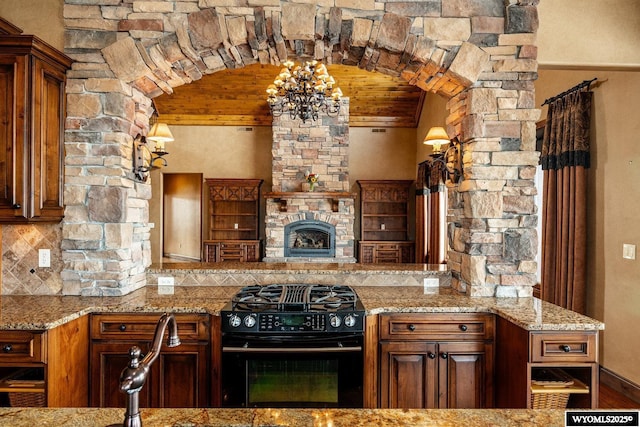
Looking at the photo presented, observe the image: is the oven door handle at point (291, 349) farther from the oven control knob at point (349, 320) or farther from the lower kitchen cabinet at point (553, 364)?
the lower kitchen cabinet at point (553, 364)

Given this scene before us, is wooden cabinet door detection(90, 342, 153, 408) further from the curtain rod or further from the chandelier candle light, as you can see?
the chandelier candle light

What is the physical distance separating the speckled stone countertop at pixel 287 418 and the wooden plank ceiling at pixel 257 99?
7.33 metres

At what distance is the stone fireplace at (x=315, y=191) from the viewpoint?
810 centimetres

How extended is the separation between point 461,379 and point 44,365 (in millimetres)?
2474

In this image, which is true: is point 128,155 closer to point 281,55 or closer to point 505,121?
point 281,55

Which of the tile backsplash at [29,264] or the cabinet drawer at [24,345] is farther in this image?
the tile backsplash at [29,264]

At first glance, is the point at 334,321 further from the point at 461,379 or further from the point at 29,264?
the point at 29,264

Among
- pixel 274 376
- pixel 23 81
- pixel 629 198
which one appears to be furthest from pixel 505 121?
pixel 23 81

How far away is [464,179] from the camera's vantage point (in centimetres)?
308

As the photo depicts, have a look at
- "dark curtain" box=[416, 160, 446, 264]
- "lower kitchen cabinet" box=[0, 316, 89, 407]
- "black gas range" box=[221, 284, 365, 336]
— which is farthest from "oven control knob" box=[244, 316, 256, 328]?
"dark curtain" box=[416, 160, 446, 264]

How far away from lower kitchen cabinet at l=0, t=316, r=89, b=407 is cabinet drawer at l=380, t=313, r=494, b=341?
1.88m

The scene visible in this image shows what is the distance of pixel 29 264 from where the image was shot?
2887 mm

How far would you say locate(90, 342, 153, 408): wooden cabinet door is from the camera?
8.34 feet

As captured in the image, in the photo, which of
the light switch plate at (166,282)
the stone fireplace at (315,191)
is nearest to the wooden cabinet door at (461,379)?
the light switch plate at (166,282)
